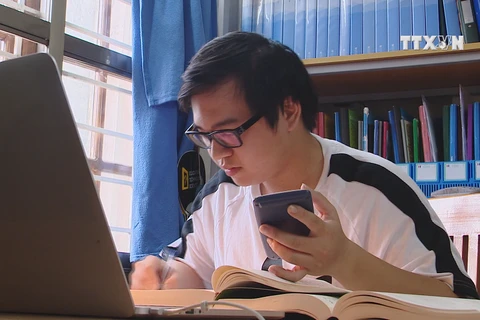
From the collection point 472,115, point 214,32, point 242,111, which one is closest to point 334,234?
point 242,111

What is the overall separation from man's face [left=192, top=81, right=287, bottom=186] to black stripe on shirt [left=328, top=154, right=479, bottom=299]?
0.12 m

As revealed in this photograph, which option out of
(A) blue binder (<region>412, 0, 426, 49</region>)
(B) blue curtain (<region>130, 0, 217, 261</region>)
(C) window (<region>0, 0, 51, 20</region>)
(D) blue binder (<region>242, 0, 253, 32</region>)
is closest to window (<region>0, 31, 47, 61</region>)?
(C) window (<region>0, 0, 51, 20</region>)

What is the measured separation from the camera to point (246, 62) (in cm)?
117

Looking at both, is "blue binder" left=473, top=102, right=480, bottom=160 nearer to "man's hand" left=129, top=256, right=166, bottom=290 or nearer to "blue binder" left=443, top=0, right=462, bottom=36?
"blue binder" left=443, top=0, right=462, bottom=36

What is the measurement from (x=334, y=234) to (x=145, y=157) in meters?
1.21

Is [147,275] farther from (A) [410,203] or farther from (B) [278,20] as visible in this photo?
(B) [278,20]

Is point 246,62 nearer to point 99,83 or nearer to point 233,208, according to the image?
point 233,208

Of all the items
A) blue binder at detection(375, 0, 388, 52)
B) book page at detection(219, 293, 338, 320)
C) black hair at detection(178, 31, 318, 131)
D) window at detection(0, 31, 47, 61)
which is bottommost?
book page at detection(219, 293, 338, 320)

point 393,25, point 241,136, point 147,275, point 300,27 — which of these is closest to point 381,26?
point 393,25

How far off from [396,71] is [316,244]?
1.18 m

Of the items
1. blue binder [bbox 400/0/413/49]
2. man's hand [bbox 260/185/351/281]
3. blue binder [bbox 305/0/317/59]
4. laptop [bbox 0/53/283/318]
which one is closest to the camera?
laptop [bbox 0/53/283/318]

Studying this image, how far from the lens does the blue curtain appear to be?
195 centimetres

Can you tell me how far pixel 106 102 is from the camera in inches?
88.4

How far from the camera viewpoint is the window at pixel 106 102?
2082 mm
